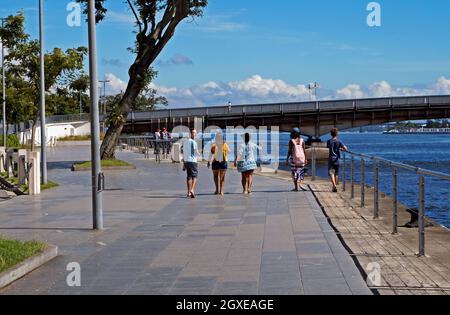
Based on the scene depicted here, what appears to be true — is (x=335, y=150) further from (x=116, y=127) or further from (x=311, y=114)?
(x=311, y=114)

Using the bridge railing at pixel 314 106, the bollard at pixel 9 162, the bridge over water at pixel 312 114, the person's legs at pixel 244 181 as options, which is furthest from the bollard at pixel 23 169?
the bridge railing at pixel 314 106

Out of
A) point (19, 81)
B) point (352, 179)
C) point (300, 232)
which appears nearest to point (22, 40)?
point (19, 81)

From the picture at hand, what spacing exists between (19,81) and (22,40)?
43.6ft

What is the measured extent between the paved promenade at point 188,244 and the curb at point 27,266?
9 cm

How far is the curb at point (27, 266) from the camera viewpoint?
8.11 m

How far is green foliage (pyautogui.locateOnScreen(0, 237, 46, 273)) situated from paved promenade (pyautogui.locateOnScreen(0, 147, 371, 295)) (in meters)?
0.26

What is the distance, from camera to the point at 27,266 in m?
8.80

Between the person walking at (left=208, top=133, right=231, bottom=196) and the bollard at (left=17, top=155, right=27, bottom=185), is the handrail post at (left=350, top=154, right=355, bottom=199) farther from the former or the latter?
the bollard at (left=17, top=155, right=27, bottom=185)

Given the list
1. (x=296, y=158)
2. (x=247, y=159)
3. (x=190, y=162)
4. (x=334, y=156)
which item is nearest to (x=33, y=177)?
(x=190, y=162)

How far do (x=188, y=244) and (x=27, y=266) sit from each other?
2.73m

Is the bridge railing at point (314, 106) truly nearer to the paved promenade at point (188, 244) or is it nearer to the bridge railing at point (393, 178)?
the bridge railing at point (393, 178)

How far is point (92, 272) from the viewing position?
884cm

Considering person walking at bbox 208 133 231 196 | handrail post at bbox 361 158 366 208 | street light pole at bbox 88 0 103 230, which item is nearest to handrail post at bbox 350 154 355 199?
handrail post at bbox 361 158 366 208
